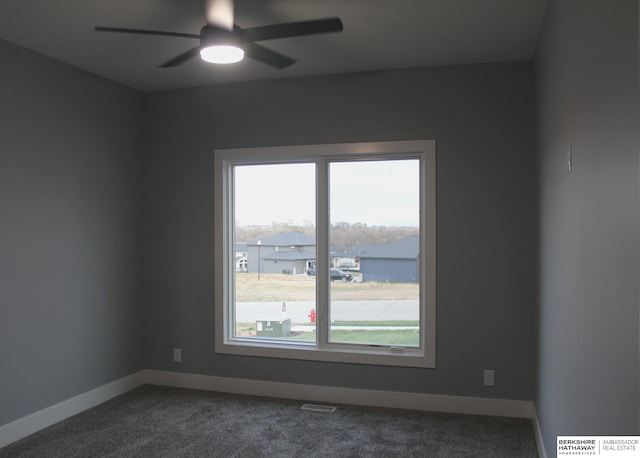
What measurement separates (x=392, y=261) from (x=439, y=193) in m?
0.68

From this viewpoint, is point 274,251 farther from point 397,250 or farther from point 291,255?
point 397,250

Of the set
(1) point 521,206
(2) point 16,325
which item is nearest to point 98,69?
(2) point 16,325

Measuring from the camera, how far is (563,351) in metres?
2.34

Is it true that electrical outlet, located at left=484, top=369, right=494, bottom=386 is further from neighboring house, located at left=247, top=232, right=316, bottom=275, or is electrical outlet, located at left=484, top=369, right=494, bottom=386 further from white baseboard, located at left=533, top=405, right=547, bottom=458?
neighboring house, located at left=247, top=232, right=316, bottom=275

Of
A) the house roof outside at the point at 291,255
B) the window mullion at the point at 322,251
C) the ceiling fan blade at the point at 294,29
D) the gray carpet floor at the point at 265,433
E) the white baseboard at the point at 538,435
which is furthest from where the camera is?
the house roof outside at the point at 291,255

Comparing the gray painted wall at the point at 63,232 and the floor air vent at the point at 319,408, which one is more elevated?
the gray painted wall at the point at 63,232

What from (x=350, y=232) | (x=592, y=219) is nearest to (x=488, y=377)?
(x=350, y=232)

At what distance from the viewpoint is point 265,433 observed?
3.43 metres

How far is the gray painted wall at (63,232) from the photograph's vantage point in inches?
131

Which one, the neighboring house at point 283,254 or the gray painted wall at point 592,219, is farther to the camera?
the neighboring house at point 283,254

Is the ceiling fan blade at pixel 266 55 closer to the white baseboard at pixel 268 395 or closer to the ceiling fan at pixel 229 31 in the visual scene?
the ceiling fan at pixel 229 31

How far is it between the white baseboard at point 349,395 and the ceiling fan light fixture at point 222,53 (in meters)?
2.67

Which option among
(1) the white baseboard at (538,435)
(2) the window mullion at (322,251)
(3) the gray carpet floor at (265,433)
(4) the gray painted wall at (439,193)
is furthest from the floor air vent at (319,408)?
(1) the white baseboard at (538,435)

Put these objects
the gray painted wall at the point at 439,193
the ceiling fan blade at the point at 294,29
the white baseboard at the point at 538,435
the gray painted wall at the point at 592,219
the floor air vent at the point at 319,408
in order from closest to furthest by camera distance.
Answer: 1. the gray painted wall at the point at 592,219
2. the ceiling fan blade at the point at 294,29
3. the white baseboard at the point at 538,435
4. the gray painted wall at the point at 439,193
5. the floor air vent at the point at 319,408
